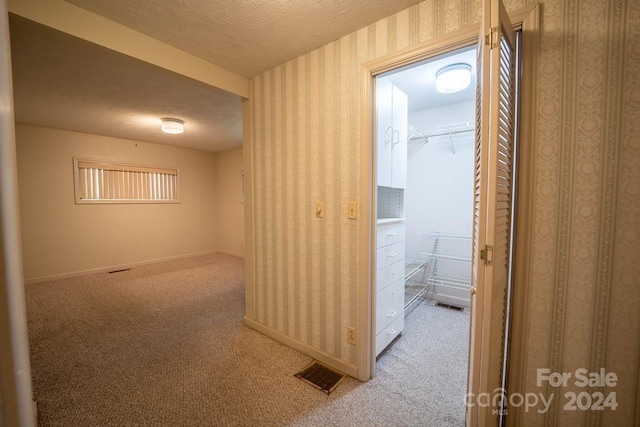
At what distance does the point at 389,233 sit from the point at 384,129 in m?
0.82

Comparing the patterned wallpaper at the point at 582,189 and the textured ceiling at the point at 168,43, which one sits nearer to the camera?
the patterned wallpaper at the point at 582,189

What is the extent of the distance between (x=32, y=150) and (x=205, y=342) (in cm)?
406

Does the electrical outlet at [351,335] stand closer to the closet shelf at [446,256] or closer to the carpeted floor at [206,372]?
the carpeted floor at [206,372]

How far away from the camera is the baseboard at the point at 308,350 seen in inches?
71.7

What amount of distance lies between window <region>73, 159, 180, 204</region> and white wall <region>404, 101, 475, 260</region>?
4666 mm

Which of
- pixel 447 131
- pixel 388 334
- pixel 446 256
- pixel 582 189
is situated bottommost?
pixel 388 334

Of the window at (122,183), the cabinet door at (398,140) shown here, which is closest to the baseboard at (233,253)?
the window at (122,183)

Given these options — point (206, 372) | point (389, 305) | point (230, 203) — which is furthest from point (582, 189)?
point (230, 203)

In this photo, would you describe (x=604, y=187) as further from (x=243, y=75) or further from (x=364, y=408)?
(x=243, y=75)

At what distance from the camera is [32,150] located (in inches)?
146

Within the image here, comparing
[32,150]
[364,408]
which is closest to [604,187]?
[364,408]

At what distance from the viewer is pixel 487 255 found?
1.00 meters

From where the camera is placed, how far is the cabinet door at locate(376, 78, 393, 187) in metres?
1.87

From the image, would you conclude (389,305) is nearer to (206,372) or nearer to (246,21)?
(206,372)
